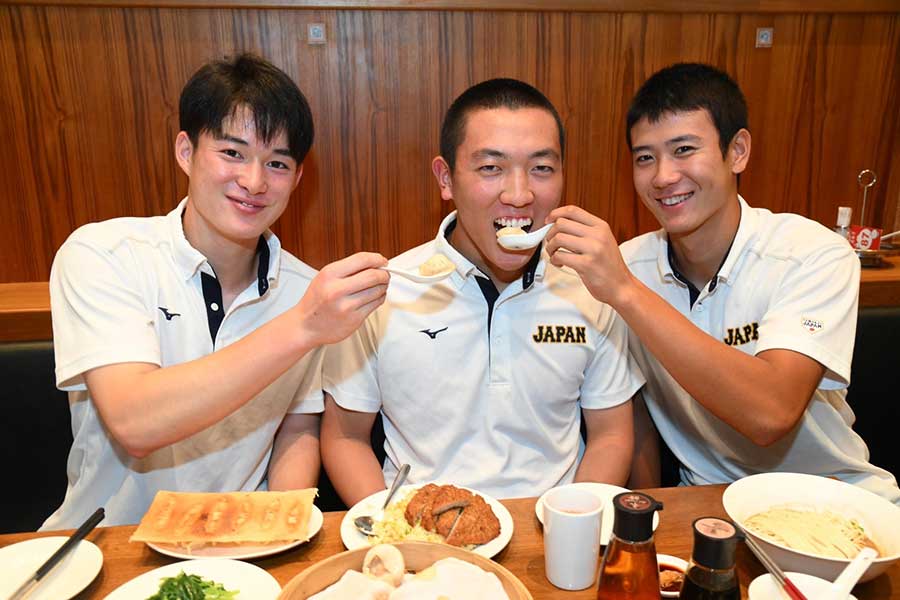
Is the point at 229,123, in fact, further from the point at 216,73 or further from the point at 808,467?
Answer: the point at 808,467

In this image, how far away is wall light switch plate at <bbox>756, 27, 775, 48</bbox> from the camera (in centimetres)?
313

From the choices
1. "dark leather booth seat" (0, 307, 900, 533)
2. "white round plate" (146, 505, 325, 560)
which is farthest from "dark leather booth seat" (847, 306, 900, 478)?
"white round plate" (146, 505, 325, 560)

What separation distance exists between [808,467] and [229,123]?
192 cm

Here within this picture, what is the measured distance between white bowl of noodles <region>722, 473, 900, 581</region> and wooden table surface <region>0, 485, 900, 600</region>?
59mm

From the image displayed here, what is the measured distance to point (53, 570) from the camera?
1210 mm

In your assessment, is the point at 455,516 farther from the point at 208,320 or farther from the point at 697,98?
Result: the point at 697,98

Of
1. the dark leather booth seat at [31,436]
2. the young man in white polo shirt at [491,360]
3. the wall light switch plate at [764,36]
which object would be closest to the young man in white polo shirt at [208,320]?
the young man in white polo shirt at [491,360]

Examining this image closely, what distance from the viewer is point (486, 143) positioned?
1842 mm

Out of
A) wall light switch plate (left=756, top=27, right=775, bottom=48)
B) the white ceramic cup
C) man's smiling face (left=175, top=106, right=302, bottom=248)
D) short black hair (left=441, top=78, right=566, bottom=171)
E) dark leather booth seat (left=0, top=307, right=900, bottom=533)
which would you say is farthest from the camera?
wall light switch plate (left=756, top=27, right=775, bottom=48)

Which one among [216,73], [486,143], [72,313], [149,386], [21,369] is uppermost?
[216,73]

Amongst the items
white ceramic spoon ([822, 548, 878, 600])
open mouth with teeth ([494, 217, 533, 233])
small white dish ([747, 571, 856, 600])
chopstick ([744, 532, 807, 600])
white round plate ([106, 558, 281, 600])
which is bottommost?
white round plate ([106, 558, 281, 600])

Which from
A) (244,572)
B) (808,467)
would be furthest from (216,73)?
(808,467)

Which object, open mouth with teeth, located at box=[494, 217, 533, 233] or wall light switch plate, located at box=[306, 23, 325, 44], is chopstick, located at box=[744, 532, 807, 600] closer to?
open mouth with teeth, located at box=[494, 217, 533, 233]

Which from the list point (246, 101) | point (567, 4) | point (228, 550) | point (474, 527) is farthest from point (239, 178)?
point (567, 4)
